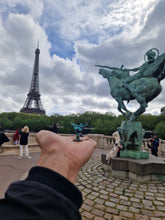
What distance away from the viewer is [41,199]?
53 centimetres

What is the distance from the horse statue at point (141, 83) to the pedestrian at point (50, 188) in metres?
5.87

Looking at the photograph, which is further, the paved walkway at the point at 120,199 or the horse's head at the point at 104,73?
the horse's head at the point at 104,73

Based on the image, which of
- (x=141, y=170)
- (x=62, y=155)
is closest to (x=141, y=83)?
(x=141, y=170)

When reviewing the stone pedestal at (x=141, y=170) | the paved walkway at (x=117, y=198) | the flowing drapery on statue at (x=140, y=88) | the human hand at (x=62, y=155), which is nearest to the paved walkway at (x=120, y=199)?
the paved walkway at (x=117, y=198)

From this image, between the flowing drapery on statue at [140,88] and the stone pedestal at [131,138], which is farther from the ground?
the flowing drapery on statue at [140,88]

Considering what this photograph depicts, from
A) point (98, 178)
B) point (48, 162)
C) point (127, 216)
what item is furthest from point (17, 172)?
point (48, 162)

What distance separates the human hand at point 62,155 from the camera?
0.75 meters

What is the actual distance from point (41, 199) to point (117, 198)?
12.0 feet

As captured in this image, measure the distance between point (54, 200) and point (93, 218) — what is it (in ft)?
9.07

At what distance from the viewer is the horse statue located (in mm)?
5902

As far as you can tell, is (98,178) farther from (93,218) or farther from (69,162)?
(69,162)

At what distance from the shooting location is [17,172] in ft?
17.1

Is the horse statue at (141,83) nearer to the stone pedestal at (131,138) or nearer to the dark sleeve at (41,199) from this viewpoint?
the stone pedestal at (131,138)

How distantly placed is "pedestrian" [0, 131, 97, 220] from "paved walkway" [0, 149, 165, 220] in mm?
2574
